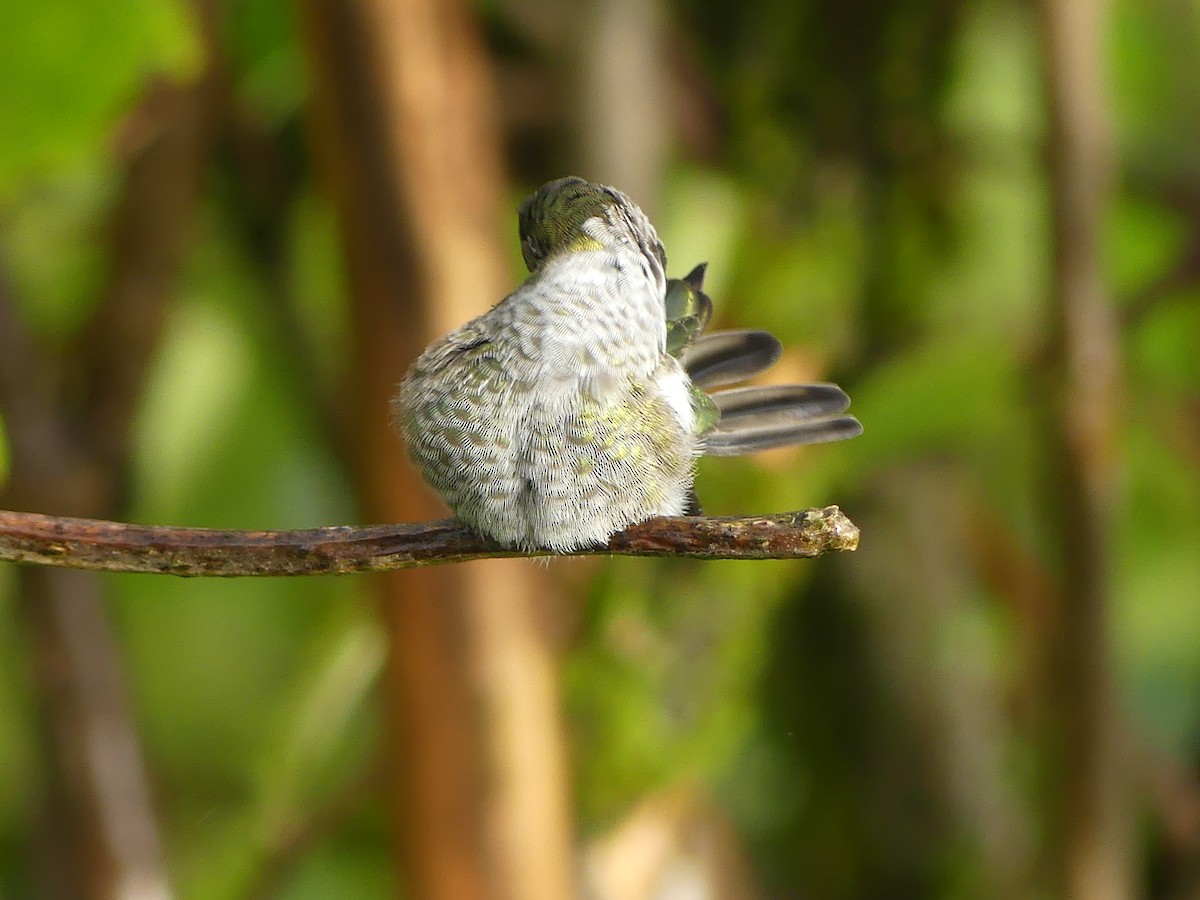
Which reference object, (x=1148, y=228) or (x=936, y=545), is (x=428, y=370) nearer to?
(x=936, y=545)

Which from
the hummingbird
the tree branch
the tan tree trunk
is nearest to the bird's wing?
the hummingbird

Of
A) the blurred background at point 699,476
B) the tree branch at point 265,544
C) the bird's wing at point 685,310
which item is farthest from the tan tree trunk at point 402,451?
the tree branch at point 265,544

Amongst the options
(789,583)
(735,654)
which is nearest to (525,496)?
(735,654)

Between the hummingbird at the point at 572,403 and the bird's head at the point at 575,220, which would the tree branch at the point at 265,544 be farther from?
the bird's head at the point at 575,220

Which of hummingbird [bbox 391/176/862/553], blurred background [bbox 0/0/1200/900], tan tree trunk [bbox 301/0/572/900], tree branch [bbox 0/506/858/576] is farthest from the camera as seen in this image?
blurred background [bbox 0/0/1200/900]

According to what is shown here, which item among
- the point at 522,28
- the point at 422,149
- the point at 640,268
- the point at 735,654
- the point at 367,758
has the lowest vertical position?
the point at 367,758

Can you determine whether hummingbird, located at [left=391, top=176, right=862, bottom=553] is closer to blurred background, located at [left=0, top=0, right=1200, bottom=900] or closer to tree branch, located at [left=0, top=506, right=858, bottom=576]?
tree branch, located at [left=0, top=506, right=858, bottom=576]

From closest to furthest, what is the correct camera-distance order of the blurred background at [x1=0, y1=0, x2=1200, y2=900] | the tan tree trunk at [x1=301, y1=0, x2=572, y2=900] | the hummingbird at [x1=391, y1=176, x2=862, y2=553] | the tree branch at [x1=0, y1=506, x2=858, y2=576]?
the tree branch at [x1=0, y1=506, x2=858, y2=576] → the hummingbird at [x1=391, y1=176, x2=862, y2=553] → the tan tree trunk at [x1=301, y1=0, x2=572, y2=900] → the blurred background at [x1=0, y1=0, x2=1200, y2=900]
